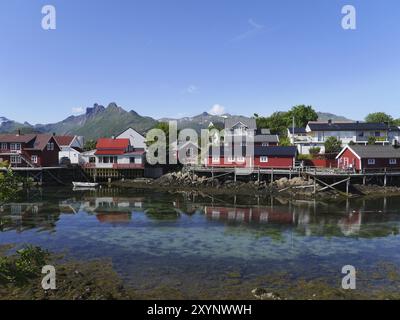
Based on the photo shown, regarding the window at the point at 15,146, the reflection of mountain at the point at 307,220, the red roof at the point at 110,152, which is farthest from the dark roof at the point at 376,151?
the window at the point at 15,146

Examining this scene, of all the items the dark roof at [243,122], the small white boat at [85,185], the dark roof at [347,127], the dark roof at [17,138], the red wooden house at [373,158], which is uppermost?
the dark roof at [243,122]

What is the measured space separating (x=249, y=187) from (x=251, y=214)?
51.1ft

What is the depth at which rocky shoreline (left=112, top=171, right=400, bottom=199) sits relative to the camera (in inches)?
1897

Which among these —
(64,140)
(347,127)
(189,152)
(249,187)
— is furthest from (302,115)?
(64,140)

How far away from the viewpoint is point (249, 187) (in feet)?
172

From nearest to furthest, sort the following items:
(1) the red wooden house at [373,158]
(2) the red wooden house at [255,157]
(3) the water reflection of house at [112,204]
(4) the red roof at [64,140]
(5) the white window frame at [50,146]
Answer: (3) the water reflection of house at [112,204] → (1) the red wooden house at [373,158] → (2) the red wooden house at [255,157] → (5) the white window frame at [50,146] → (4) the red roof at [64,140]

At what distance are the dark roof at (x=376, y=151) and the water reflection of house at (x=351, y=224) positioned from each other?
58.3ft

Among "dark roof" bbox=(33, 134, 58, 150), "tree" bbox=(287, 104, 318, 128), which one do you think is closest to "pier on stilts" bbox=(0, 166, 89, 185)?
"dark roof" bbox=(33, 134, 58, 150)

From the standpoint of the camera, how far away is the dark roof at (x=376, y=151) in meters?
52.1

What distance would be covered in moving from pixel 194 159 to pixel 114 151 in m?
13.5

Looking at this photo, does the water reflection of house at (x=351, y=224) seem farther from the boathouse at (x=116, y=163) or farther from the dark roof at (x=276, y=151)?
the boathouse at (x=116, y=163)

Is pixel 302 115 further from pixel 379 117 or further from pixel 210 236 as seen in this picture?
pixel 210 236

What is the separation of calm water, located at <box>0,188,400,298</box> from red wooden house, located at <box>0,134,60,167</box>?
18.6 meters
